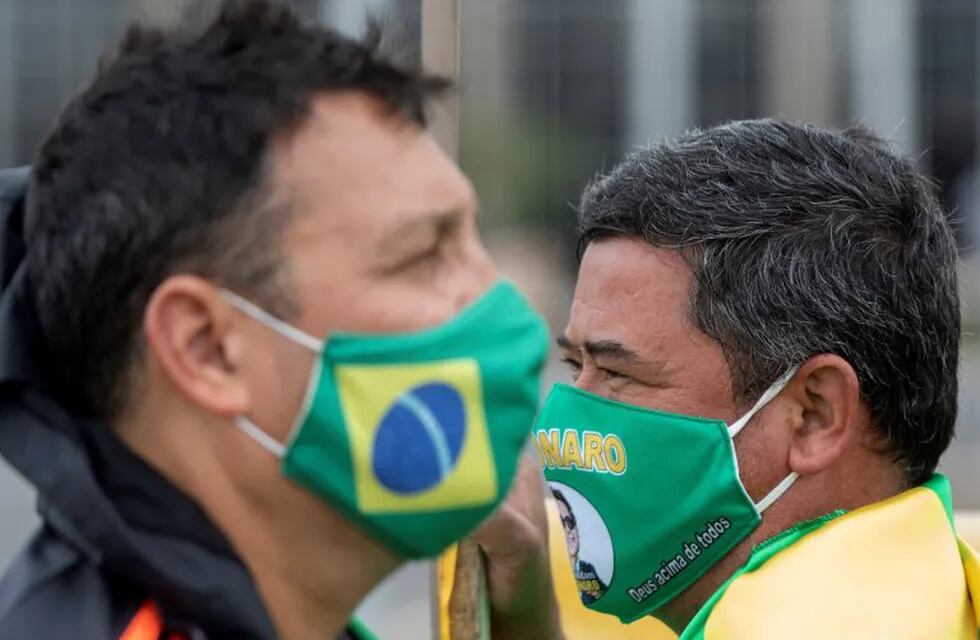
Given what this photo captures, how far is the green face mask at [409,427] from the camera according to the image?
190cm

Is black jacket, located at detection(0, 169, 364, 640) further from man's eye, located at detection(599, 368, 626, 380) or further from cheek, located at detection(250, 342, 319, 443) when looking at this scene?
man's eye, located at detection(599, 368, 626, 380)

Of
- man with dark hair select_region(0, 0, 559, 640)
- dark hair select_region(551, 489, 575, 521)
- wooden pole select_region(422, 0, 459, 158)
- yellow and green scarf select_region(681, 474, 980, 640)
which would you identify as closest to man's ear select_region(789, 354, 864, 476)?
yellow and green scarf select_region(681, 474, 980, 640)

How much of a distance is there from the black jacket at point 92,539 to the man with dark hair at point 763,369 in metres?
1.14

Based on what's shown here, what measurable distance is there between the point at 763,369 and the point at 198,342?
1318 millimetres

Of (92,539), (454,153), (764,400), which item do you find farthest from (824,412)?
(92,539)

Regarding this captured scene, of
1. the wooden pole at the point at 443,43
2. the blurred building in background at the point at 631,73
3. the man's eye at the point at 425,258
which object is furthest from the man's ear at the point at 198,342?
the blurred building in background at the point at 631,73

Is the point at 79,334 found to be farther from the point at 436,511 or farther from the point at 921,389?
the point at 921,389

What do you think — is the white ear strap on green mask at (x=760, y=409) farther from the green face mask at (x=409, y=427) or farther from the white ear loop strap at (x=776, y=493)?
the green face mask at (x=409, y=427)

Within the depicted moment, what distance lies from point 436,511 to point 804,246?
4.03 ft

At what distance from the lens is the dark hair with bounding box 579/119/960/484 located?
289 centimetres

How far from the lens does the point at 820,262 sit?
2902mm

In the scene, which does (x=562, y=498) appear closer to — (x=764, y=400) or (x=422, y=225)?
(x=764, y=400)

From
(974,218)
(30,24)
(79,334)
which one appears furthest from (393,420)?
(30,24)

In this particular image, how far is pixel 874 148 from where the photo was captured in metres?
3.12
